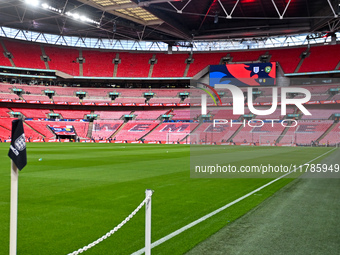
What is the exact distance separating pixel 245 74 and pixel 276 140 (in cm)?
1673

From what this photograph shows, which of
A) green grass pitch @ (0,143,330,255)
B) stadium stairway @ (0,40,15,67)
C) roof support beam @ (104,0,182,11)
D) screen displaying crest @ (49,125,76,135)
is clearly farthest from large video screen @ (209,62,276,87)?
green grass pitch @ (0,143,330,255)

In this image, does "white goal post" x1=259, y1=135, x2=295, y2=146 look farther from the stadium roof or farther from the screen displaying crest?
the screen displaying crest

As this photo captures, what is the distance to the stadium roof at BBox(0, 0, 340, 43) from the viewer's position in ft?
136

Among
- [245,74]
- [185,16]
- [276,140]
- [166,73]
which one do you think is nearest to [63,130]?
[166,73]

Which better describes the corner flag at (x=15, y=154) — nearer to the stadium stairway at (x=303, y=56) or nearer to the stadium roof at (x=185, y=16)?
the stadium roof at (x=185, y=16)

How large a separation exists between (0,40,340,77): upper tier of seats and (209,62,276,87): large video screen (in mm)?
4926

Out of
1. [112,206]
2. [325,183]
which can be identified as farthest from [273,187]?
[112,206]

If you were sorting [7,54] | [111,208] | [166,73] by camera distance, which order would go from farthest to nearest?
[166,73], [7,54], [111,208]

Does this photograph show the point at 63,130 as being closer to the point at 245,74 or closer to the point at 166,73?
the point at 166,73

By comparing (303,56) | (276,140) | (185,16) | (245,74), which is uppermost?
(185,16)

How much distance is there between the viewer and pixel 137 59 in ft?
247

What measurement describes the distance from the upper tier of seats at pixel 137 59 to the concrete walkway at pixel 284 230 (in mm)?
62200

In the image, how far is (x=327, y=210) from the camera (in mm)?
7039

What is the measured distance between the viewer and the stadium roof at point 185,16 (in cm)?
4131
